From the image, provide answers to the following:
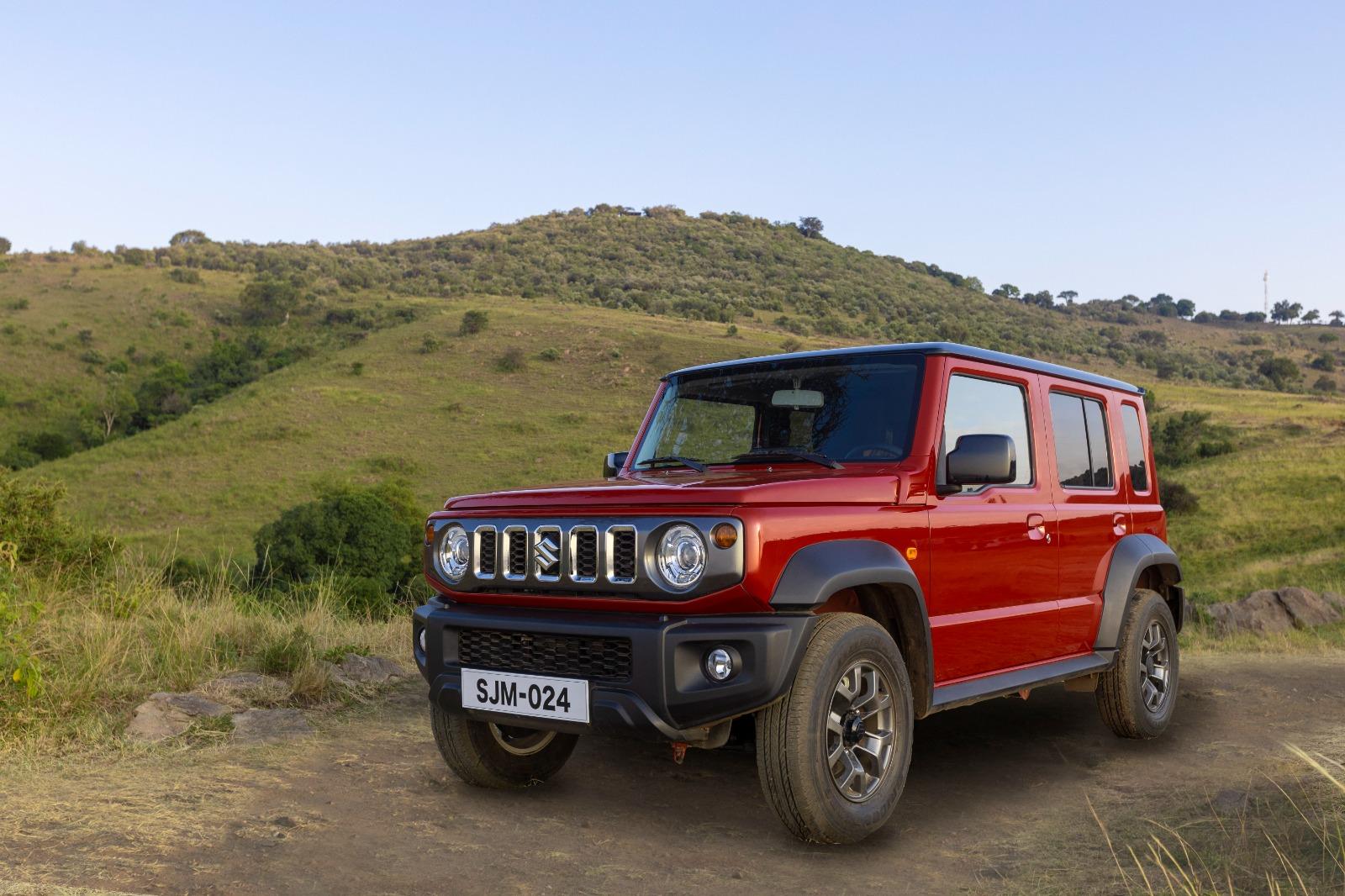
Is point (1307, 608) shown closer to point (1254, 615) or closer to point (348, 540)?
point (1254, 615)

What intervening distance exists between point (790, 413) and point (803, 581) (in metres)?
1.37

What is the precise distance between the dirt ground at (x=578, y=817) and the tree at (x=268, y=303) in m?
79.8

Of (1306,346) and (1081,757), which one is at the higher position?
(1306,346)

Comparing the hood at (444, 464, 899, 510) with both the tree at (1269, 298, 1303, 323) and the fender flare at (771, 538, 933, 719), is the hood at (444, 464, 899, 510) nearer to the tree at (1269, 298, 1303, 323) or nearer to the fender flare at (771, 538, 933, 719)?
the fender flare at (771, 538, 933, 719)

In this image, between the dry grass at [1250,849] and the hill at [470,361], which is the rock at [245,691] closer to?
the dry grass at [1250,849]

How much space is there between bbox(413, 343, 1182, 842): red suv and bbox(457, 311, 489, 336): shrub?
66273 millimetres

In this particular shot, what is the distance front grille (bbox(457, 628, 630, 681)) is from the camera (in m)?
3.97

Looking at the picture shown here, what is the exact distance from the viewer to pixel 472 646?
4.42m

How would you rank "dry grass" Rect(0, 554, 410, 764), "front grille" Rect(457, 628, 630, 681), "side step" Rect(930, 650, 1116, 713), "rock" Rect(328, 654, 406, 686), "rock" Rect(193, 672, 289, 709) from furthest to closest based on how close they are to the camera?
"rock" Rect(328, 654, 406, 686), "rock" Rect(193, 672, 289, 709), "dry grass" Rect(0, 554, 410, 764), "side step" Rect(930, 650, 1116, 713), "front grille" Rect(457, 628, 630, 681)

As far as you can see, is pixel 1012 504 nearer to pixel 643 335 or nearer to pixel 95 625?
pixel 95 625

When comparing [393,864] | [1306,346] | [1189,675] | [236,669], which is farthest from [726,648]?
[1306,346]

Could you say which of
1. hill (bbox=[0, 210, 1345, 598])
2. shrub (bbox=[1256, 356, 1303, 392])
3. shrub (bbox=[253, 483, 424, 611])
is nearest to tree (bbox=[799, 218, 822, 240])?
hill (bbox=[0, 210, 1345, 598])

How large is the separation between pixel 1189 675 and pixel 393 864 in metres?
6.30

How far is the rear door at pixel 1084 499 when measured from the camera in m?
5.57
